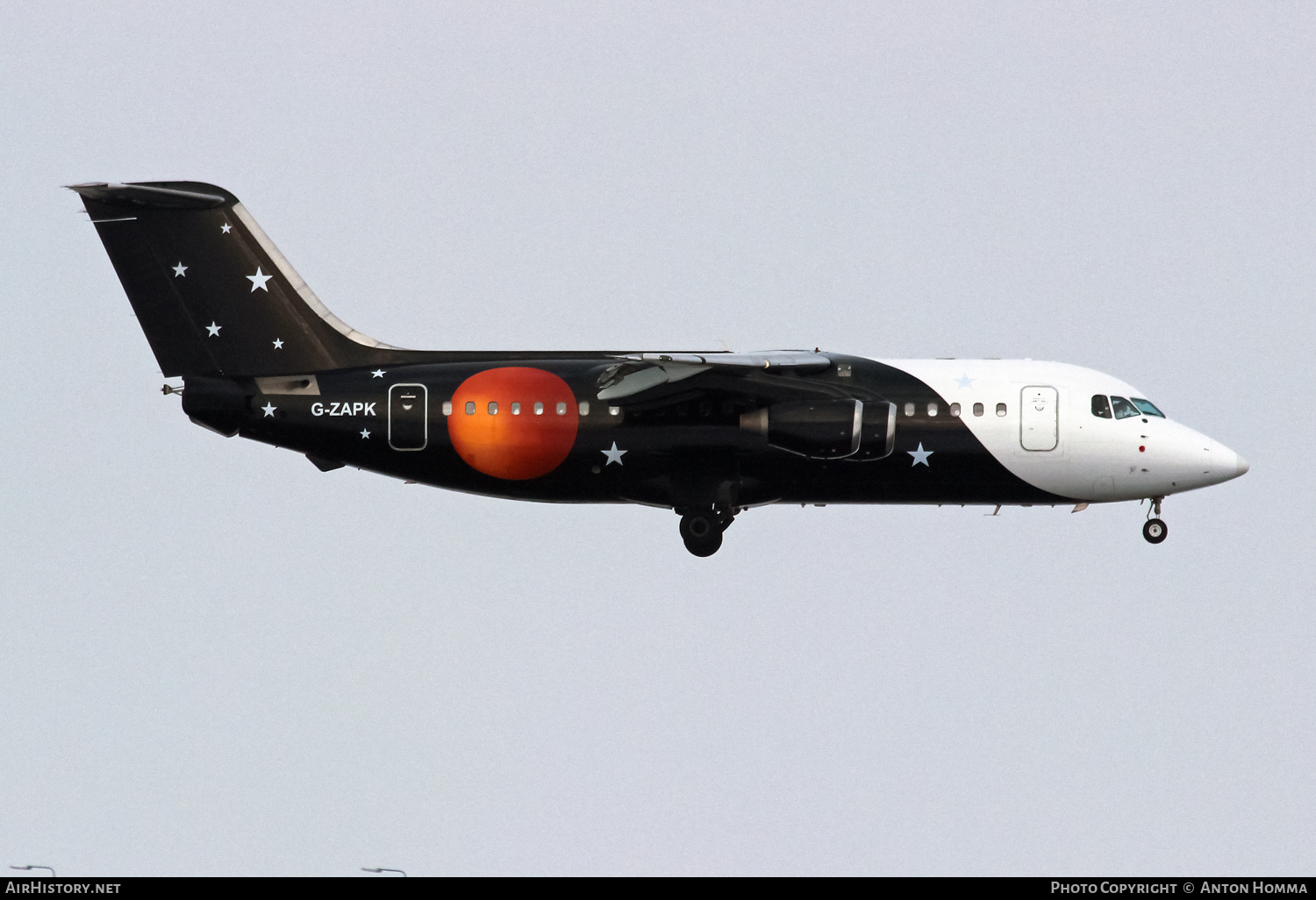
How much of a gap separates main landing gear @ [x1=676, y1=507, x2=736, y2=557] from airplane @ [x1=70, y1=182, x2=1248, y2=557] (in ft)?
0.11

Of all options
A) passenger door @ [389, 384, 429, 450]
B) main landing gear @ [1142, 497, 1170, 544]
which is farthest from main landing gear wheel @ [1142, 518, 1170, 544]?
passenger door @ [389, 384, 429, 450]

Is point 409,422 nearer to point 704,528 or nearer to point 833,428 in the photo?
point 704,528

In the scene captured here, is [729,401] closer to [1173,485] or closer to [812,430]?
[812,430]

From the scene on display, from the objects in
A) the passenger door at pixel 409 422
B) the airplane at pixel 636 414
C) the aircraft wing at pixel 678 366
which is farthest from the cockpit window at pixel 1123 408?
the passenger door at pixel 409 422

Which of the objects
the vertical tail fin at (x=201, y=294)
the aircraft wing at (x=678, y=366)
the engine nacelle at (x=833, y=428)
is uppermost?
the vertical tail fin at (x=201, y=294)

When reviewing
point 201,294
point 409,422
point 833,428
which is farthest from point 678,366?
point 201,294

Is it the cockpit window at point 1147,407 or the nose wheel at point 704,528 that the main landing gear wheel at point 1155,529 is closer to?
the cockpit window at point 1147,407

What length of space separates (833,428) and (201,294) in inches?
435

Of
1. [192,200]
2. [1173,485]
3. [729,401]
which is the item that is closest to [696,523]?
[729,401]

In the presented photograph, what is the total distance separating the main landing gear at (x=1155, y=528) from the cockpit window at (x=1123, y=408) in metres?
1.67

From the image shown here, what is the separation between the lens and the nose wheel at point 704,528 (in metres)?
34.0

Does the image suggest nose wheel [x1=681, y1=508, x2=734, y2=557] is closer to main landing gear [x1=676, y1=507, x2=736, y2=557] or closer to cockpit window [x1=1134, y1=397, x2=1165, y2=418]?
main landing gear [x1=676, y1=507, x2=736, y2=557]

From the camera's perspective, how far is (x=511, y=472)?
1345 inches
